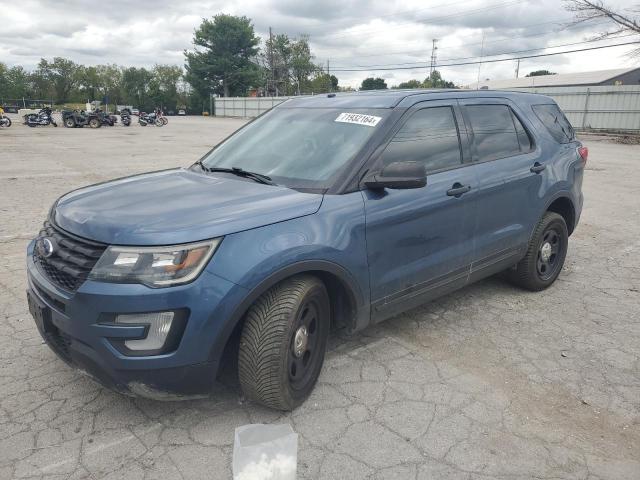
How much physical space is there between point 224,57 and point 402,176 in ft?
244

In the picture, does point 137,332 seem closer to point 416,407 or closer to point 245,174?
point 245,174

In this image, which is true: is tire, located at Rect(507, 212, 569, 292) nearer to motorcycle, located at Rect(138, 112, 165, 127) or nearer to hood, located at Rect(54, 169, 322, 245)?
hood, located at Rect(54, 169, 322, 245)

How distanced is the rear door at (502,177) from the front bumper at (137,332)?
7.37 feet

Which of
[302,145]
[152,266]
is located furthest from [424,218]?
[152,266]

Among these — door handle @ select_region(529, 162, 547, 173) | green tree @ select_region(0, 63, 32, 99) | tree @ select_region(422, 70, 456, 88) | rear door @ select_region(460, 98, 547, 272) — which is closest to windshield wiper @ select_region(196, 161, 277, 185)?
rear door @ select_region(460, 98, 547, 272)

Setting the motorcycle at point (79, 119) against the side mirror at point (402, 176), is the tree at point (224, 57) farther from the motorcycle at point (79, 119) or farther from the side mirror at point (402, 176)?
the side mirror at point (402, 176)

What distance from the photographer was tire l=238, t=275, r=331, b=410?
264cm

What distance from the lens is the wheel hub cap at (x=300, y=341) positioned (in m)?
2.83

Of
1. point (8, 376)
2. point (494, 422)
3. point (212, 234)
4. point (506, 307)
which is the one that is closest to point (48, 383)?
point (8, 376)

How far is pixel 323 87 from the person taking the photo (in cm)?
9006

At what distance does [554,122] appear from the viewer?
192 inches

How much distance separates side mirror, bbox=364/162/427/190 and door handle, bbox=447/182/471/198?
638 millimetres

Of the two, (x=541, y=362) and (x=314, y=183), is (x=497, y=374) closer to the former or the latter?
(x=541, y=362)

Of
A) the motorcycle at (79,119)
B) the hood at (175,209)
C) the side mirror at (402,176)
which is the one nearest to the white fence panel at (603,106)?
the motorcycle at (79,119)
